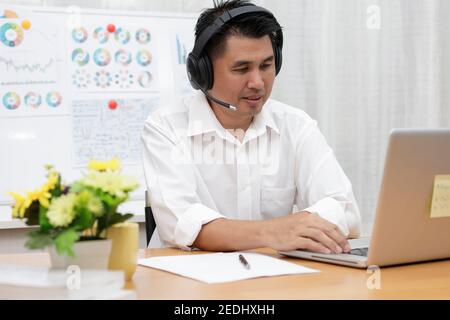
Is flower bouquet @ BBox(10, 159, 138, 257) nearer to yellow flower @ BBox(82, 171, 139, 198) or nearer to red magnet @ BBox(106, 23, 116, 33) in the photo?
yellow flower @ BBox(82, 171, 139, 198)

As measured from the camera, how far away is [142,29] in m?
2.34

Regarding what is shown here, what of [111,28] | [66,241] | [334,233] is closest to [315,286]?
[334,233]

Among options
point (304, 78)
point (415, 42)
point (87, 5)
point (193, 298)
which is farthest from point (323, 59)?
point (193, 298)

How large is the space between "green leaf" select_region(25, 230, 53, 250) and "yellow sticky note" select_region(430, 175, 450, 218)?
0.66 meters

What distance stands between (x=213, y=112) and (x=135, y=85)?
0.54 meters

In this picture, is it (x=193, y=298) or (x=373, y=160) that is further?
(x=373, y=160)

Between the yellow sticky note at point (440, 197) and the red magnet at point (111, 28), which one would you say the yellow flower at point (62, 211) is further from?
the red magnet at point (111, 28)

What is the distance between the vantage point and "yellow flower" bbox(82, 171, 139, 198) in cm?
96

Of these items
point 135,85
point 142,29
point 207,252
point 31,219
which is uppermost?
point 142,29

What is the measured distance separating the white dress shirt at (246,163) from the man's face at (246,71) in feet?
0.33

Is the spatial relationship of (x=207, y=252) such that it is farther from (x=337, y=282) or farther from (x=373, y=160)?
(x=373, y=160)

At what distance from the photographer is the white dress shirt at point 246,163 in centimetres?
172

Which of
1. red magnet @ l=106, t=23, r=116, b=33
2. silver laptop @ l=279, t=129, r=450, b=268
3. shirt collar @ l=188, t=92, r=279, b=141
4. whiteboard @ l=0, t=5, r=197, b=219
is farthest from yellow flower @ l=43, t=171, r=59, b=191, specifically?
red magnet @ l=106, t=23, r=116, b=33

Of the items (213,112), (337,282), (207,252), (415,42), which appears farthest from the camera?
(415,42)
